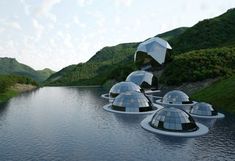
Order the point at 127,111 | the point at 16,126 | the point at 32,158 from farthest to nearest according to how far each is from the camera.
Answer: the point at 127,111, the point at 16,126, the point at 32,158

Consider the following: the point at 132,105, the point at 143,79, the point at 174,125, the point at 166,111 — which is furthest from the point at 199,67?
the point at 174,125

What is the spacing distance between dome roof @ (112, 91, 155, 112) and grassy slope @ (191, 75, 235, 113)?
664 inches

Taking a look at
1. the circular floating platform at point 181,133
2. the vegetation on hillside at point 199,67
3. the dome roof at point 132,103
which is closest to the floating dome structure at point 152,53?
the vegetation on hillside at point 199,67

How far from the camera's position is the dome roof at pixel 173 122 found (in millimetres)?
40812

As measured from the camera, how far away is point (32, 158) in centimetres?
2864

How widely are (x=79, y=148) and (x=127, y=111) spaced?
25466 mm

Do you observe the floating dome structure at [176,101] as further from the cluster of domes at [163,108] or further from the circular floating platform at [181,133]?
the circular floating platform at [181,133]

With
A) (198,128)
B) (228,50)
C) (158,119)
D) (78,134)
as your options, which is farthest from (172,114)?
(228,50)

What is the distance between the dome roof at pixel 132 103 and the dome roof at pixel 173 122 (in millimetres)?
14234

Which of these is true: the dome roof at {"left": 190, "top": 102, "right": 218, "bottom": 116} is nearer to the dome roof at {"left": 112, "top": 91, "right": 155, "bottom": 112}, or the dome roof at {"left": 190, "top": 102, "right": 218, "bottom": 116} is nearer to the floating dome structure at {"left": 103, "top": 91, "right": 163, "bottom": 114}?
the floating dome structure at {"left": 103, "top": 91, "right": 163, "bottom": 114}

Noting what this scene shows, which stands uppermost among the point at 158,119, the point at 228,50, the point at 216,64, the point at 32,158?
the point at 228,50

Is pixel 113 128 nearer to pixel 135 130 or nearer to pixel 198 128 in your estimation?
pixel 135 130

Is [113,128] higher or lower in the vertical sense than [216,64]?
lower

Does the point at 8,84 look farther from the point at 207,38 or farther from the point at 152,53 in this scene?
the point at 207,38
